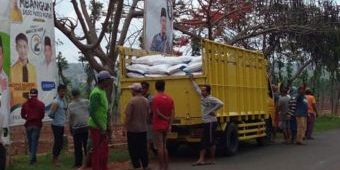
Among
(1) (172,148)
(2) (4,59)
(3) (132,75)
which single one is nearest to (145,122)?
(3) (132,75)

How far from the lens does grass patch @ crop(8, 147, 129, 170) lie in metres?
12.7

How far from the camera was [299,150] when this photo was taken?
17.3m

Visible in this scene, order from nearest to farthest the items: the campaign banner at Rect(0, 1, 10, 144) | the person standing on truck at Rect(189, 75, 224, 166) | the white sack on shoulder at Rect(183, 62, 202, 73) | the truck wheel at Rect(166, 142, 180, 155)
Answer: the campaign banner at Rect(0, 1, 10, 144) → the person standing on truck at Rect(189, 75, 224, 166) → the white sack on shoulder at Rect(183, 62, 202, 73) → the truck wheel at Rect(166, 142, 180, 155)

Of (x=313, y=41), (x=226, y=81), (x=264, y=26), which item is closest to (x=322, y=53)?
(x=313, y=41)

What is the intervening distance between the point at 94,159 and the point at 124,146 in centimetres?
769

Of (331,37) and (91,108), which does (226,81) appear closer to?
(91,108)

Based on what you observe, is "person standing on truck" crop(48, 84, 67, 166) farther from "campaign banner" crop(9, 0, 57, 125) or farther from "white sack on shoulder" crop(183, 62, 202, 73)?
"white sack on shoulder" crop(183, 62, 202, 73)

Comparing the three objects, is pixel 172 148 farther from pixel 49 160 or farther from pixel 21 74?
pixel 21 74

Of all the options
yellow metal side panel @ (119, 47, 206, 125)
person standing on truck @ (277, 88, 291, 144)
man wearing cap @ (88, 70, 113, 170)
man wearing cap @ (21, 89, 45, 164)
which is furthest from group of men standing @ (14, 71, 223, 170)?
person standing on truck @ (277, 88, 291, 144)

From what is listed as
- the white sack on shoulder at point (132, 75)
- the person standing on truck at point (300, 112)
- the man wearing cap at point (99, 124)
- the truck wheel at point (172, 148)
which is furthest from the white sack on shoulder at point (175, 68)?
the person standing on truck at point (300, 112)

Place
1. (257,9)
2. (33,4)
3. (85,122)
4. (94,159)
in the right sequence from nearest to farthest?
(94,159)
(85,122)
(33,4)
(257,9)

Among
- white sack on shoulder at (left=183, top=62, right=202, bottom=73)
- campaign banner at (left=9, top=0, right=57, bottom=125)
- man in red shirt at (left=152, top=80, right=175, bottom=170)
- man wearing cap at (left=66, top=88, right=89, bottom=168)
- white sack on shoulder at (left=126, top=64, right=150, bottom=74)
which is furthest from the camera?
white sack on shoulder at (left=126, top=64, right=150, bottom=74)

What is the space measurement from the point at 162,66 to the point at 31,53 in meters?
3.02

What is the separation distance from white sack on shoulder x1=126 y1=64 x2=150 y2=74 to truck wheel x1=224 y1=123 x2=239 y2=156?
2.49 metres
